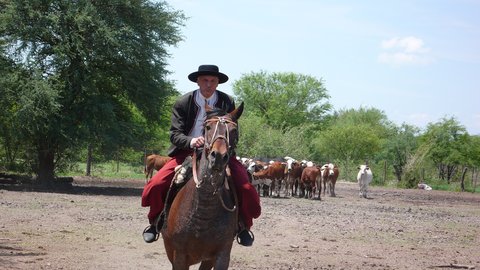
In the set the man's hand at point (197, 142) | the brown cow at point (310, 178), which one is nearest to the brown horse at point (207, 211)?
the man's hand at point (197, 142)

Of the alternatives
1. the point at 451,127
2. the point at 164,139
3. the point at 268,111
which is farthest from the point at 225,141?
the point at 268,111

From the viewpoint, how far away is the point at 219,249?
679 cm

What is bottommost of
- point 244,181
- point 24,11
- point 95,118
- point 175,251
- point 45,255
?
point 45,255

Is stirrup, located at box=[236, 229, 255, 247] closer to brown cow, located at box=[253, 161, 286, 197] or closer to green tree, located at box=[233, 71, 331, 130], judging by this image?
brown cow, located at box=[253, 161, 286, 197]

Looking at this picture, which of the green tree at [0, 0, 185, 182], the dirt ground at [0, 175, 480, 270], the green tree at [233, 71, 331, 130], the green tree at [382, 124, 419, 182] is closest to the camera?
the dirt ground at [0, 175, 480, 270]

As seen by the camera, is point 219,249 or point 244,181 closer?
point 219,249

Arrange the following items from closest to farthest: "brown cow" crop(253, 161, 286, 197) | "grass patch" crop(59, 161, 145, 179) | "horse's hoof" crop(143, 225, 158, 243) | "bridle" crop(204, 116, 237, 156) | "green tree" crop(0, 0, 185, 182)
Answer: "bridle" crop(204, 116, 237, 156) → "horse's hoof" crop(143, 225, 158, 243) → "green tree" crop(0, 0, 185, 182) → "brown cow" crop(253, 161, 286, 197) → "grass patch" crop(59, 161, 145, 179)

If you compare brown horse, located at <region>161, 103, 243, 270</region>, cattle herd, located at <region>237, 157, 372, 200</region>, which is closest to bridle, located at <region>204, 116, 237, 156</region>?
brown horse, located at <region>161, 103, 243, 270</region>

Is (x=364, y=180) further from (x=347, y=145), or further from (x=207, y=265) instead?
(x=347, y=145)

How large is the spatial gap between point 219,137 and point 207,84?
1.63 metres

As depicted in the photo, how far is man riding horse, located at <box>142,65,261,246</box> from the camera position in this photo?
7.36 metres

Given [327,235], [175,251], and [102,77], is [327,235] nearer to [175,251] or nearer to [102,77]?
[175,251]

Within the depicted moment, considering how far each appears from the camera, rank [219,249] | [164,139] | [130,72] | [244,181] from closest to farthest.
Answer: [219,249] → [244,181] → [130,72] → [164,139]

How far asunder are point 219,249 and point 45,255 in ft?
18.3
